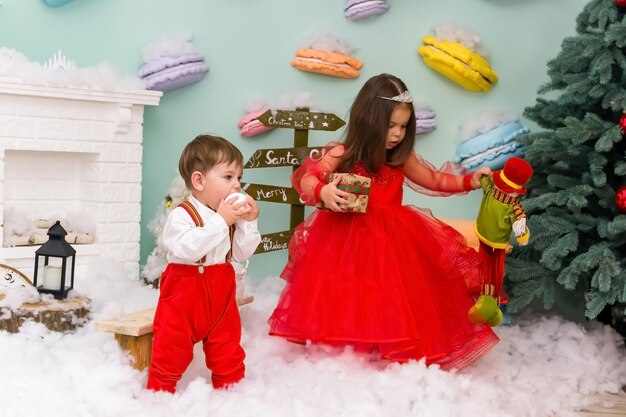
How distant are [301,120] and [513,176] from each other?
3.62 ft

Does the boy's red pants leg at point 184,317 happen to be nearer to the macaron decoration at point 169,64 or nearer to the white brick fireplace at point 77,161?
the white brick fireplace at point 77,161

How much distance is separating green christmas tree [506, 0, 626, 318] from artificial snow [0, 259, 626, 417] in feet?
0.87

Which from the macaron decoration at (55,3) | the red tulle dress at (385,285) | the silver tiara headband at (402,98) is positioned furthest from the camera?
the macaron decoration at (55,3)

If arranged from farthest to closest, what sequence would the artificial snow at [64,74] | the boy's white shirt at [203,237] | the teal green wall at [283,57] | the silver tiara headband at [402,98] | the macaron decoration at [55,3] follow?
the teal green wall at [283,57] < the macaron decoration at [55,3] < the artificial snow at [64,74] < the silver tiara headband at [402,98] < the boy's white shirt at [203,237]

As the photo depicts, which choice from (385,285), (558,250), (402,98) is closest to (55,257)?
(385,285)

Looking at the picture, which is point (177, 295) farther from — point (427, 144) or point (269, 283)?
point (427, 144)

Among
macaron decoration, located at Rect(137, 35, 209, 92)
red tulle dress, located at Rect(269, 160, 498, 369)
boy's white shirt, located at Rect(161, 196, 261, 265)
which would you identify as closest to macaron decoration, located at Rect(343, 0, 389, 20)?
macaron decoration, located at Rect(137, 35, 209, 92)

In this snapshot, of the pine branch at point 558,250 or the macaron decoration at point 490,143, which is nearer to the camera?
the pine branch at point 558,250

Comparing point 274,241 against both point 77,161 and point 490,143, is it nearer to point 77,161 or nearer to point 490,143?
point 77,161

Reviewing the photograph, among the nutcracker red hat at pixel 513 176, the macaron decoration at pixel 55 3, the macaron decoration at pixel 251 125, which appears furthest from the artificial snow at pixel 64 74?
the nutcracker red hat at pixel 513 176

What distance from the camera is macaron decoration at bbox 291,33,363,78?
3660mm

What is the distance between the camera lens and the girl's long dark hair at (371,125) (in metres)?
2.82

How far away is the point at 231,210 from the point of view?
2.32 metres

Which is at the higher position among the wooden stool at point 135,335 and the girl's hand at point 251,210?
the girl's hand at point 251,210
